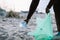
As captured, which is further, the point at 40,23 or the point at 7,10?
the point at 7,10

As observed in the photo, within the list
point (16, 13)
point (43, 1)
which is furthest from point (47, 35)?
point (16, 13)

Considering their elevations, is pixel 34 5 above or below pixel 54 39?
above

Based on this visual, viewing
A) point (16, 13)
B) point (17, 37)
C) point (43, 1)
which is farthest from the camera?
point (16, 13)

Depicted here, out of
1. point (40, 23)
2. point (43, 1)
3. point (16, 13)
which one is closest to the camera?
point (40, 23)

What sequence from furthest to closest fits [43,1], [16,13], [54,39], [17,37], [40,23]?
[16,13], [43,1], [17,37], [40,23], [54,39]

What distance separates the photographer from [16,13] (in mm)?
7598

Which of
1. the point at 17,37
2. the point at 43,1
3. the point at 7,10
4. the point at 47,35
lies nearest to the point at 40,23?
the point at 47,35

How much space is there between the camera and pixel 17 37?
4.17 m

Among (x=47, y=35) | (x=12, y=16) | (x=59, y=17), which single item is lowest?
(x=12, y=16)

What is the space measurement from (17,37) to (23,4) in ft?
12.6

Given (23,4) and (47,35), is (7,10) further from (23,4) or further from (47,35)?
(47,35)

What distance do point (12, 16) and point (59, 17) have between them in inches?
212

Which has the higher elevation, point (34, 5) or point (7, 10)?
point (34, 5)

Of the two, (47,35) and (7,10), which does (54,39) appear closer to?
(47,35)
